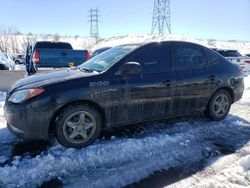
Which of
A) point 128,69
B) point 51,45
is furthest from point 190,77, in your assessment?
point 51,45

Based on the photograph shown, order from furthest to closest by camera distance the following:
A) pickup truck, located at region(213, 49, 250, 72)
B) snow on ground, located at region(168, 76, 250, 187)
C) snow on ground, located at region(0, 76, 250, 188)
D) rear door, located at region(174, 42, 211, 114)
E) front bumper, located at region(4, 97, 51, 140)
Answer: pickup truck, located at region(213, 49, 250, 72) → rear door, located at region(174, 42, 211, 114) → front bumper, located at region(4, 97, 51, 140) → snow on ground, located at region(0, 76, 250, 188) → snow on ground, located at region(168, 76, 250, 187)

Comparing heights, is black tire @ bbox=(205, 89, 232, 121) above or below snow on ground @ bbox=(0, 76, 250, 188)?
above

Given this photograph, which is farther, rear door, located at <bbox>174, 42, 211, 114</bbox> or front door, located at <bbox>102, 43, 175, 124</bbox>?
rear door, located at <bbox>174, 42, 211, 114</bbox>

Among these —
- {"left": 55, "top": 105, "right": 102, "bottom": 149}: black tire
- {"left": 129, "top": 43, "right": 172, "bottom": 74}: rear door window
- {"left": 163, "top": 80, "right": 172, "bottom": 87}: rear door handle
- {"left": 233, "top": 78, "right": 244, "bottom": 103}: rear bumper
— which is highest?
{"left": 129, "top": 43, "right": 172, "bottom": 74}: rear door window

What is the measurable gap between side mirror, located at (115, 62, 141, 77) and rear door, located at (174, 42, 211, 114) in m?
0.96

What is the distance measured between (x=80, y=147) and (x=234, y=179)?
88.4 inches

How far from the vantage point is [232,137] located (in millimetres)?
4953

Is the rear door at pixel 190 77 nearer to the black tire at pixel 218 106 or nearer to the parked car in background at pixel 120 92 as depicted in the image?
the parked car in background at pixel 120 92

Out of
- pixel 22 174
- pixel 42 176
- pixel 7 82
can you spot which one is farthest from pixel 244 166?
pixel 7 82

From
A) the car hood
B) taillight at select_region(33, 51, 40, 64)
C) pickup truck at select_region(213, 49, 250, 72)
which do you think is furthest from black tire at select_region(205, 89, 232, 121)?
pickup truck at select_region(213, 49, 250, 72)

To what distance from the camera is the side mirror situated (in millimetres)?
4523

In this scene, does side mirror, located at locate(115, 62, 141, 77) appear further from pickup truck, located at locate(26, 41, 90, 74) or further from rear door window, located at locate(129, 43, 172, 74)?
pickup truck, located at locate(26, 41, 90, 74)

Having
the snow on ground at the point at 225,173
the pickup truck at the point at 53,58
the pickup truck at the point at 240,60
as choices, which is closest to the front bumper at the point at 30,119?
the snow on ground at the point at 225,173

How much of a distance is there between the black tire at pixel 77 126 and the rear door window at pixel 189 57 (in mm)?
1865
